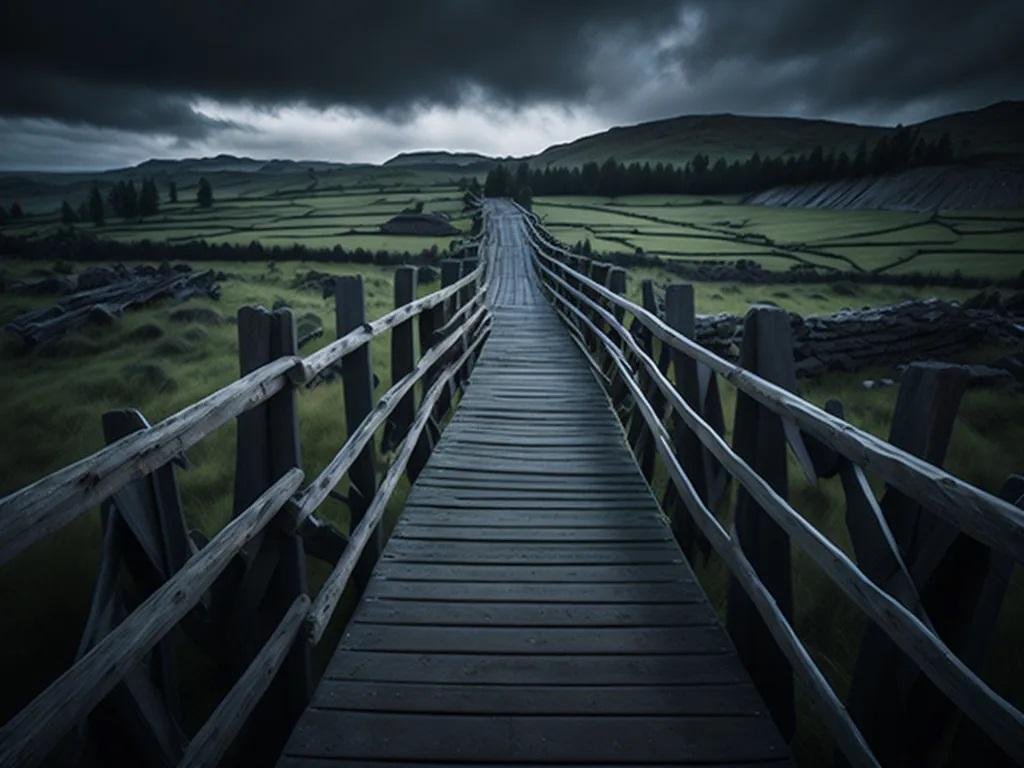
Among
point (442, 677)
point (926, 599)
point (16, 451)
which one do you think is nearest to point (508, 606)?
Result: point (442, 677)

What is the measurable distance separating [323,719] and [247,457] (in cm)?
111

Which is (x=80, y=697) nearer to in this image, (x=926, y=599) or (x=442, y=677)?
(x=442, y=677)

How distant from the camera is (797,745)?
253 centimetres

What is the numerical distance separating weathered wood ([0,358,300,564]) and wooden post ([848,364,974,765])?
210 cm

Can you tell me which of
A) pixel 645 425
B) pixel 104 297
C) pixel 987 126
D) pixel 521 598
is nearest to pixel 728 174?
pixel 104 297

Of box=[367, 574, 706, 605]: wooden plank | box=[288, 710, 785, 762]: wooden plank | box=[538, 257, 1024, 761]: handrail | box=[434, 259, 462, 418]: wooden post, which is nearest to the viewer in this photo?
box=[538, 257, 1024, 761]: handrail

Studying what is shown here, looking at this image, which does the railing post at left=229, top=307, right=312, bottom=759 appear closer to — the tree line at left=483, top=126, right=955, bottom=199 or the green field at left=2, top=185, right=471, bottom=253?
the green field at left=2, top=185, right=471, bottom=253

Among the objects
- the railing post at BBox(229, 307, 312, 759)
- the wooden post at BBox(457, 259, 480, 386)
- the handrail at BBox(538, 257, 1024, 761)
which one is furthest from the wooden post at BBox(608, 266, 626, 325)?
the railing post at BBox(229, 307, 312, 759)

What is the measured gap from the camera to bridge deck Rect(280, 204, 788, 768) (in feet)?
6.70

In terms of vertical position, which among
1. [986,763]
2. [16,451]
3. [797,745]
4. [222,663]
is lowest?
[16,451]

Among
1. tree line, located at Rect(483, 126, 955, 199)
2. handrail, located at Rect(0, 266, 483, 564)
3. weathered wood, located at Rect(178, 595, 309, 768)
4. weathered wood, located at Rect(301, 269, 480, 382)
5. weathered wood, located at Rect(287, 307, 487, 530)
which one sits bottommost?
weathered wood, located at Rect(178, 595, 309, 768)

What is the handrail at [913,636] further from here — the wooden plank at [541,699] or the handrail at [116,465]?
the handrail at [116,465]

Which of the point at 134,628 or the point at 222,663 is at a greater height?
the point at 134,628

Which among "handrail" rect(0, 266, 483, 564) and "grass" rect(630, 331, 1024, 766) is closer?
"handrail" rect(0, 266, 483, 564)
